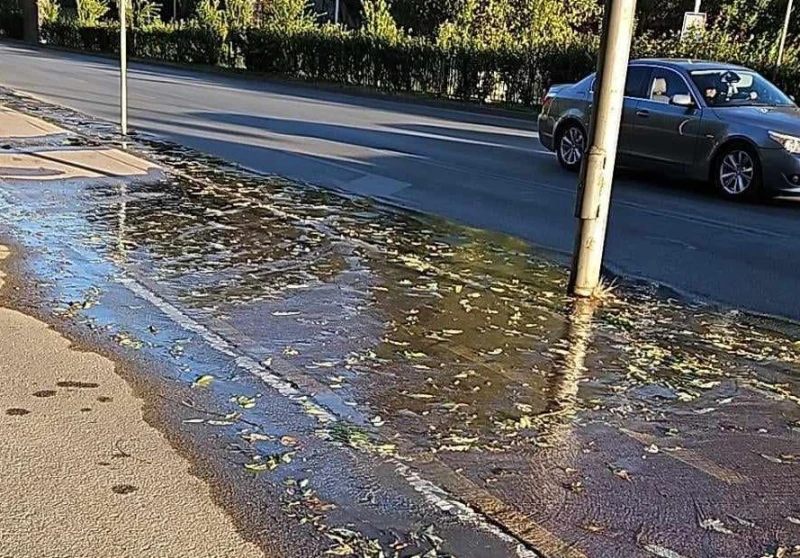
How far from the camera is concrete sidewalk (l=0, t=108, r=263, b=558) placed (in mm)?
3469

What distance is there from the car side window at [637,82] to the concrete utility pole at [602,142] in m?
7.10

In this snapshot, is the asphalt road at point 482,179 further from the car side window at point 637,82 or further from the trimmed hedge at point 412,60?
the trimmed hedge at point 412,60

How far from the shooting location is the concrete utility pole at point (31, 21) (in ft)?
205

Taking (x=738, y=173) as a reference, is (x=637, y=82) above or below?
above

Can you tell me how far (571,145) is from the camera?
47.3ft

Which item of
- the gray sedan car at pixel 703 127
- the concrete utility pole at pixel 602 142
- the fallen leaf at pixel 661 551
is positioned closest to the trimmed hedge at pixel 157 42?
the gray sedan car at pixel 703 127

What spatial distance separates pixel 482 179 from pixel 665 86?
290 cm

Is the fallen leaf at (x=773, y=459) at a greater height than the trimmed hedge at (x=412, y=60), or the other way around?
the trimmed hedge at (x=412, y=60)

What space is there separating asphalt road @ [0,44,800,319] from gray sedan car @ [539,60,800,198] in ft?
1.11

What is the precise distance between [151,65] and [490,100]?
1936cm

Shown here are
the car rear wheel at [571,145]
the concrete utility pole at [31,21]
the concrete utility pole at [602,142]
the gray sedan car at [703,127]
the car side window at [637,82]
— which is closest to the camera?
the concrete utility pole at [602,142]

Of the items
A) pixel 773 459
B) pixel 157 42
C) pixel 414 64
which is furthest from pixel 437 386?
pixel 157 42

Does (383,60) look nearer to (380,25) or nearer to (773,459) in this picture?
(380,25)

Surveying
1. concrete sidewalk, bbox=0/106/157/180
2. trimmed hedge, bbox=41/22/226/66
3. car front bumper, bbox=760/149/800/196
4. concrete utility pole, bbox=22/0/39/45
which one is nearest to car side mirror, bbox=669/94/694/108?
car front bumper, bbox=760/149/800/196
